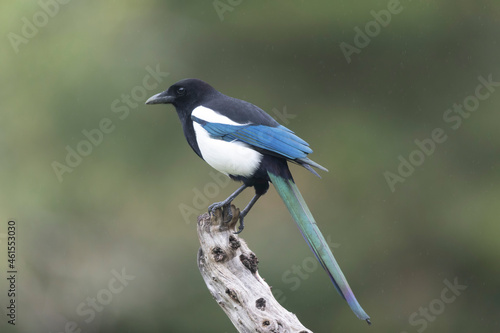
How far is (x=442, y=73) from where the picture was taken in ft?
22.1

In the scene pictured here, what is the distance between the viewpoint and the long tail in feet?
10.2

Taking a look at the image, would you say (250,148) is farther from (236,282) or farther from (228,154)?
(236,282)

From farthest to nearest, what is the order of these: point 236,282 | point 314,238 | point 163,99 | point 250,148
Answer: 1. point 163,99
2. point 250,148
3. point 236,282
4. point 314,238

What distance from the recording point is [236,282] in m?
3.39

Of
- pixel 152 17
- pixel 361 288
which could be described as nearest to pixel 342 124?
pixel 361 288

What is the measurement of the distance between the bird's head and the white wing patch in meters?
0.22

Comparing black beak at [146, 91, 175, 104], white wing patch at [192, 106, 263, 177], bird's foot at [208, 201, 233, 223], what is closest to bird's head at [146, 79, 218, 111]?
black beak at [146, 91, 175, 104]

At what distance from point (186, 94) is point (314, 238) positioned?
1.14 meters

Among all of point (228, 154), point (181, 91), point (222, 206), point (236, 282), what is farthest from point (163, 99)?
point (236, 282)

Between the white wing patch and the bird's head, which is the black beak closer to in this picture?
the bird's head

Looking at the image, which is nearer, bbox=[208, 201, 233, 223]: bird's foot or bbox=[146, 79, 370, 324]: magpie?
bbox=[146, 79, 370, 324]: magpie

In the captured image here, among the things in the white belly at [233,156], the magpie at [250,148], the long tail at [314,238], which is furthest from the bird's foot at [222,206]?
the long tail at [314,238]

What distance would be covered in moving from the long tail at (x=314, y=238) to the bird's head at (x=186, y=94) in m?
0.65

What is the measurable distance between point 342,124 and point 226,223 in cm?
332
